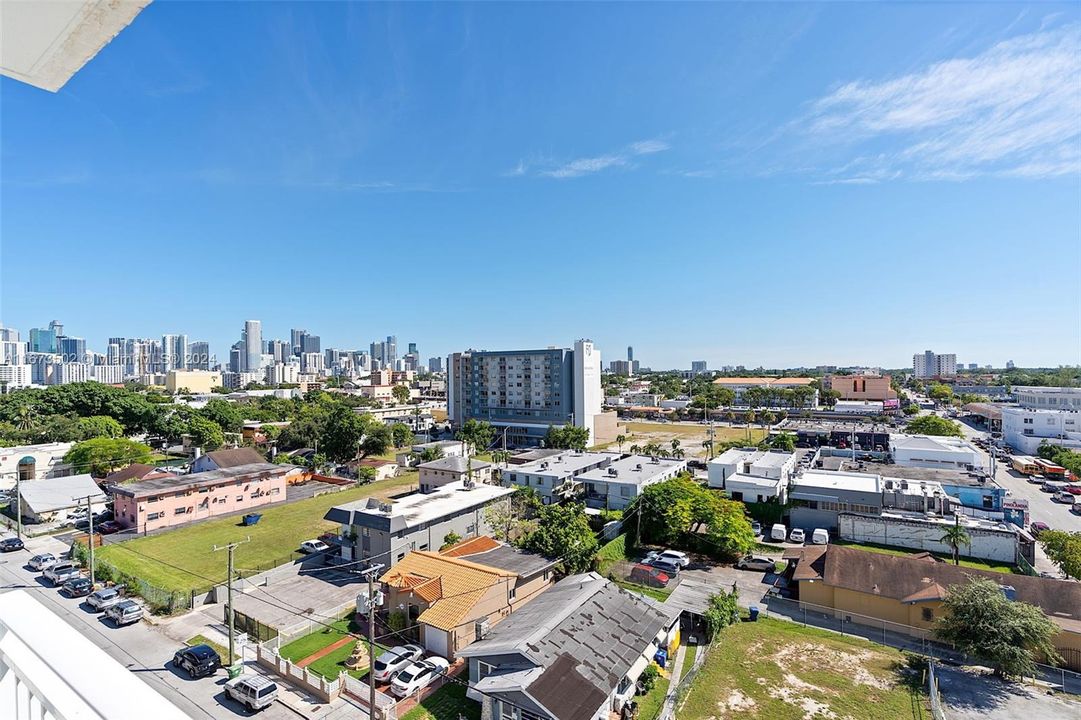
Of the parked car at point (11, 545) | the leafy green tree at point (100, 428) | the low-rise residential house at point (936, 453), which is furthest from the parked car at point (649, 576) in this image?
the leafy green tree at point (100, 428)

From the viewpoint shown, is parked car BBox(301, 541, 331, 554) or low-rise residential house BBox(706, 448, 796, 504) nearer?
parked car BBox(301, 541, 331, 554)

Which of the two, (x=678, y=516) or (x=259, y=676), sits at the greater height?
(x=678, y=516)

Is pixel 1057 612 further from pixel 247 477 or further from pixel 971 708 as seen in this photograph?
pixel 247 477

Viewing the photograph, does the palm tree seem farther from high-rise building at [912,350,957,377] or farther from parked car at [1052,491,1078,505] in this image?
high-rise building at [912,350,957,377]

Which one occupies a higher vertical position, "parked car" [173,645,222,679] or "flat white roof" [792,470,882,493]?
"flat white roof" [792,470,882,493]

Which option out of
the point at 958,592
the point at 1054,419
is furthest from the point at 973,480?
the point at 1054,419

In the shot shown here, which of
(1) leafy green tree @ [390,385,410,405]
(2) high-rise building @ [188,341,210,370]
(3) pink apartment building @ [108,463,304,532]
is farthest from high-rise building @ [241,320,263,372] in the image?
(3) pink apartment building @ [108,463,304,532]
